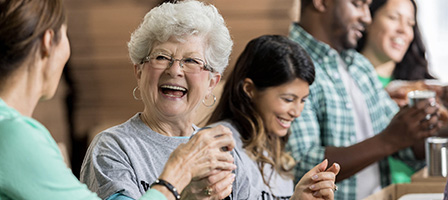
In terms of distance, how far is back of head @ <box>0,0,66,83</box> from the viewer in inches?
41.1

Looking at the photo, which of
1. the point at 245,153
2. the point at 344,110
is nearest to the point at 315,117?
the point at 344,110

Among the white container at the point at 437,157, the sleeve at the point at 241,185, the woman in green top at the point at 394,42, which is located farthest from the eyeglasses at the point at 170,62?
the woman in green top at the point at 394,42

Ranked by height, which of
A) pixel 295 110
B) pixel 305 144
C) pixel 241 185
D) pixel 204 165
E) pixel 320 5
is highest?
pixel 320 5

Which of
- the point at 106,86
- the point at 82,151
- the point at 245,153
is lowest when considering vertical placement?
the point at 82,151

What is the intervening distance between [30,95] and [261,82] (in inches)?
47.1

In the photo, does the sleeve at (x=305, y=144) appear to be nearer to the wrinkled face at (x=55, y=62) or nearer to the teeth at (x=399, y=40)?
the teeth at (x=399, y=40)

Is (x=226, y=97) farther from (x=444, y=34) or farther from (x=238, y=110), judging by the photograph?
(x=444, y=34)

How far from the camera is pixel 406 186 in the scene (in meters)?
2.48

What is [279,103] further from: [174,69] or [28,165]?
[28,165]

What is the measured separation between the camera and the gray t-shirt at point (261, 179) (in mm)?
1963

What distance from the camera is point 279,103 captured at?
217cm

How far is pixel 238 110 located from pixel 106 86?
7.10ft

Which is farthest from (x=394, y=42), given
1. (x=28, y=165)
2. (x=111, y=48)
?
(x=28, y=165)

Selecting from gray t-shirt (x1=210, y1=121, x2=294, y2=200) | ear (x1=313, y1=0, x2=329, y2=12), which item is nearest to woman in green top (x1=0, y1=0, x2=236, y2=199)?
gray t-shirt (x1=210, y1=121, x2=294, y2=200)
